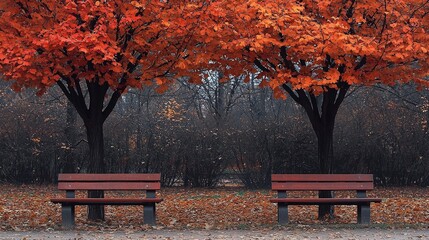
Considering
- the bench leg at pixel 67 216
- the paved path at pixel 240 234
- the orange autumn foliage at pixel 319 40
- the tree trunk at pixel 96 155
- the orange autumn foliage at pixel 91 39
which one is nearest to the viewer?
the paved path at pixel 240 234

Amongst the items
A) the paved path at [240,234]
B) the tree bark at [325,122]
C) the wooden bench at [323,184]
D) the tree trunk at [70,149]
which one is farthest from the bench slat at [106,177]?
the tree trunk at [70,149]

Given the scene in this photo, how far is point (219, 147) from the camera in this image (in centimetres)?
1858

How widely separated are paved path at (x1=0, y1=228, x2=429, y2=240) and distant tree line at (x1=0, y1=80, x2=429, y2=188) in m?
9.37

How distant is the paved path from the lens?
8477 mm

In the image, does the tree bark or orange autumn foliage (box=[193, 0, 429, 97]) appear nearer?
orange autumn foliage (box=[193, 0, 429, 97])

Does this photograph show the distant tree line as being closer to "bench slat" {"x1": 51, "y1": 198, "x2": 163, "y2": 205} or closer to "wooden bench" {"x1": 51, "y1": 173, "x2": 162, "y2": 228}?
"wooden bench" {"x1": 51, "y1": 173, "x2": 162, "y2": 228}

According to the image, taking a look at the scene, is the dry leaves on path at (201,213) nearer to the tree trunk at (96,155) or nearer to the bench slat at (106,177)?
the tree trunk at (96,155)

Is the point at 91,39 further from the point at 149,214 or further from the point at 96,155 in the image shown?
the point at 149,214

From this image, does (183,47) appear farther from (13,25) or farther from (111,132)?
(111,132)

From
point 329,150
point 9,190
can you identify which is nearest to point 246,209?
point 329,150

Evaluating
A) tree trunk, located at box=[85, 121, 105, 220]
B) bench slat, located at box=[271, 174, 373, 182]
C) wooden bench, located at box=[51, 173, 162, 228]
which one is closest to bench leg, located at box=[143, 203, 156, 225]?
wooden bench, located at box=[51, 173, 162, 228]

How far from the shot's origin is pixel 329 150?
10.9 metres

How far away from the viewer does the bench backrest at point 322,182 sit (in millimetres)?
9812

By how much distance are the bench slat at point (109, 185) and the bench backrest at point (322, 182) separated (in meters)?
1.78
